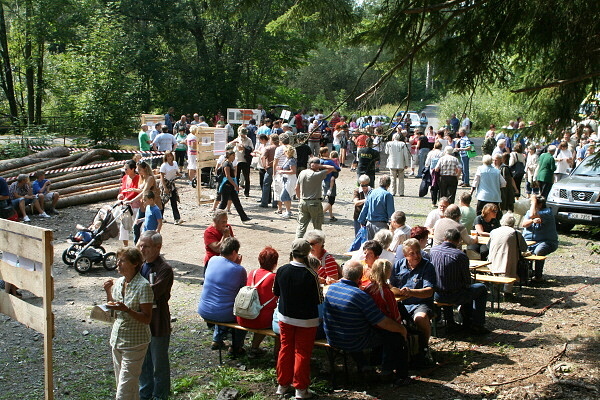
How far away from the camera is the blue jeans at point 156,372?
6.39m

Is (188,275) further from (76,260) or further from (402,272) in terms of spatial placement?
(402,272)

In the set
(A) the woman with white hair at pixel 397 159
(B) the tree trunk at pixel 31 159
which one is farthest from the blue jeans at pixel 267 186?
(B) the tree trunk at pixel 31 159

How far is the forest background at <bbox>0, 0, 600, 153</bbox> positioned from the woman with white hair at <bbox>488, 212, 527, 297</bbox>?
1815 mm

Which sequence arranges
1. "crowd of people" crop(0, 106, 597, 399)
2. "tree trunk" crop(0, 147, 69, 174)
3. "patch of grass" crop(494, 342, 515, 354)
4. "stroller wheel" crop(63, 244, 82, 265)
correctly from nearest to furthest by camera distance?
"crowd of people" crop(0, 106, 597, 399) < "patch of grass" crop(494, 342, 515, 354) < "stroller wheel" crop(63, 244, 82, 265) < "tree trunk" crop(0, 147, 69, 174)

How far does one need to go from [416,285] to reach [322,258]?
131cm

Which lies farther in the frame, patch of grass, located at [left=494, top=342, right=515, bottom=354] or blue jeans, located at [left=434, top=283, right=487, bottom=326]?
blue jeans, located at [left=434, top=283, right=487, bottom=326]

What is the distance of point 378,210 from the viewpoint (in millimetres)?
11148

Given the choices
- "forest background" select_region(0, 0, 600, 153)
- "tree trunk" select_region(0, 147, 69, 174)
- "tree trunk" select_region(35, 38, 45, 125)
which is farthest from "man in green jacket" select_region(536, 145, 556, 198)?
"tree trunk" select_region(35, 38, 45, 125)

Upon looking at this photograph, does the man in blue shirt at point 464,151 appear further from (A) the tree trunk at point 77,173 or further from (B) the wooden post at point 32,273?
(B) the wooden post at point 32,273

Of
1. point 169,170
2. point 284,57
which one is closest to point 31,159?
point 169,170

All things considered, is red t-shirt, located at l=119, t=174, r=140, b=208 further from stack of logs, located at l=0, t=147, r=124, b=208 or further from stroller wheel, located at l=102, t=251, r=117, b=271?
stack of logs, located at l=0, t=147, r=124, b=208

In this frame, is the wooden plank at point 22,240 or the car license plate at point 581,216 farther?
the car license plate at point 581,216

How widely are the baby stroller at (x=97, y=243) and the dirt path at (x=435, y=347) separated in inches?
7.8

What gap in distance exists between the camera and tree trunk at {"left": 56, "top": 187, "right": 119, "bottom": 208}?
58.0ft
